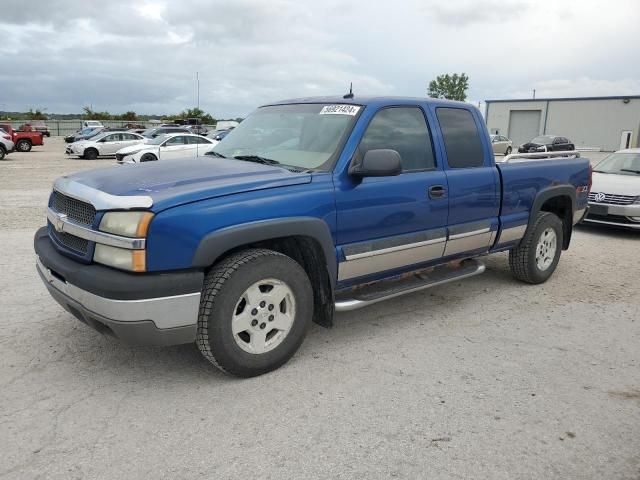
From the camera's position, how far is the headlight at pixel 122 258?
9.78 feet

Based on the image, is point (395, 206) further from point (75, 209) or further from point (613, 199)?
point (613, 199)

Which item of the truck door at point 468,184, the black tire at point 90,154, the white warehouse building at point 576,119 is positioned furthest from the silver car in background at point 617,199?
the white warehouse building at point 576,119

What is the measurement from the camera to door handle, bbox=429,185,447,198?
14.1 feet

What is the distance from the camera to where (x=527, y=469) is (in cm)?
265

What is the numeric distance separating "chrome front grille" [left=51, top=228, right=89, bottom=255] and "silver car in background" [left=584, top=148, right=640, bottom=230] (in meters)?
8.28

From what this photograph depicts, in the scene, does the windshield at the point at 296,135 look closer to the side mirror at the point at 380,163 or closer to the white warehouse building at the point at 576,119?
the side mirror at the point at 380,163

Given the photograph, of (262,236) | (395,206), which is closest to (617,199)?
(395,206)

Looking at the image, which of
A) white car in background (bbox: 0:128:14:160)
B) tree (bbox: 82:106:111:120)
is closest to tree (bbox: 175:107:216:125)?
tree (bbox: 82:106:111:120)

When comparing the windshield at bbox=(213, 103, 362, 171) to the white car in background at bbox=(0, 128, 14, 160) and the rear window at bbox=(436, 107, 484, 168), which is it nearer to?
the rear window at bbox=(436, 107, 484, 168)

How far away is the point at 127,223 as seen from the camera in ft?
9.90

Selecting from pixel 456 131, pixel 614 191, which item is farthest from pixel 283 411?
pixel 614 191

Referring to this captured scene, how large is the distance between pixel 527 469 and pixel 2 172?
1916 centimetres

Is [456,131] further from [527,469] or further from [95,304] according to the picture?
[95,304]

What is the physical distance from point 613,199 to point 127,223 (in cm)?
831
